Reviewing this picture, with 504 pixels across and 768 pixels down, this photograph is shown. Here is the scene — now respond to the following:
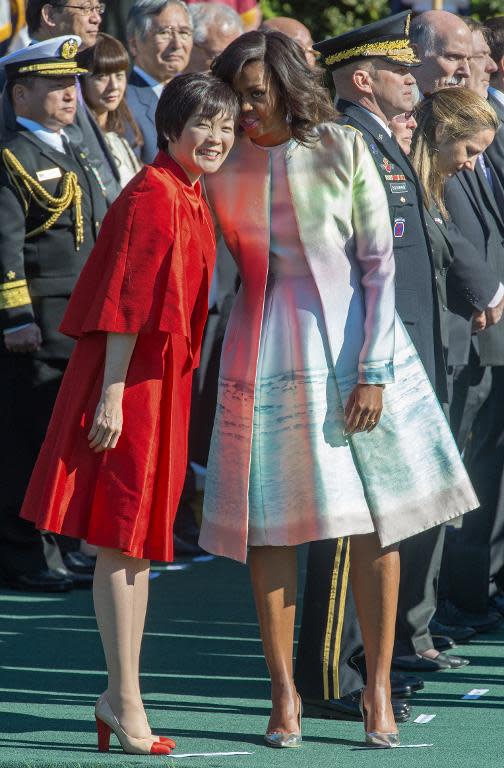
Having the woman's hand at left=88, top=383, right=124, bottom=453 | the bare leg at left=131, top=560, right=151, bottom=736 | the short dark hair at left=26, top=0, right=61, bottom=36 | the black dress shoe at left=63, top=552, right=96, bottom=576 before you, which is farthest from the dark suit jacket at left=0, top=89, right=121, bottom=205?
the bare leg at left=131, top=560, right=151, bottom=736

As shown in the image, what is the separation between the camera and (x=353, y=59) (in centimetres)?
468

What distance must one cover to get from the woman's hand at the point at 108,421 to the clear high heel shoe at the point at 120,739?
67cm

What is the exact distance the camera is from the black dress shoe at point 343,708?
4492 mm

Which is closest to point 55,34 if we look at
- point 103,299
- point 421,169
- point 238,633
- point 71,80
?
point 71,80

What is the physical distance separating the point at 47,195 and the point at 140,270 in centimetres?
243

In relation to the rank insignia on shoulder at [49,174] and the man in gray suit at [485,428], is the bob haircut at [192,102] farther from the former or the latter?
the rank insignia on shoulder at [49,174]

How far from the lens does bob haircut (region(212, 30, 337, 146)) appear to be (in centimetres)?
406

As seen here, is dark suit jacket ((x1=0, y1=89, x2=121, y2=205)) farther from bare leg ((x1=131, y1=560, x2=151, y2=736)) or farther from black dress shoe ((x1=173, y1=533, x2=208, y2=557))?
bare leg ((x1=131, y1=560, x2=151, y2=736))

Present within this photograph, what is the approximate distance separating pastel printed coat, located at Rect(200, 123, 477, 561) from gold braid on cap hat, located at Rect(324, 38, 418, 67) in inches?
22.6

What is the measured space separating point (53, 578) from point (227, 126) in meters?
2.85

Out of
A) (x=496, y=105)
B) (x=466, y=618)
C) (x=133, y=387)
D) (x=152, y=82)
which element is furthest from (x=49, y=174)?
(x=133, y=387)

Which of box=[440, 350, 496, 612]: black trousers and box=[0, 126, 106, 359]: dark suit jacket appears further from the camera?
box=[0, 126, 106, 359]: dark suit jacket

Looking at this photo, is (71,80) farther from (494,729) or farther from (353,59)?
(494,729)

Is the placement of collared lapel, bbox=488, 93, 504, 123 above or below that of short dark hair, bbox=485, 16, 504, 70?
below
